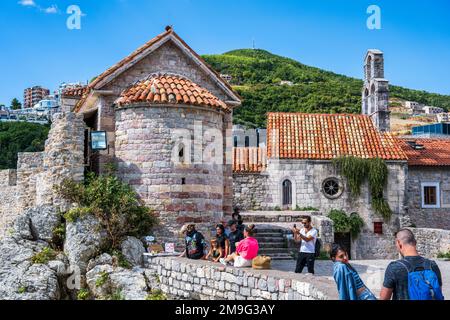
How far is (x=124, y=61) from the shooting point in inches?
649

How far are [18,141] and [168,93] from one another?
1534 inches

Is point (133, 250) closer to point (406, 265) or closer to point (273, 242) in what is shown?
point (273, 242)

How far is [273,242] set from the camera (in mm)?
17812

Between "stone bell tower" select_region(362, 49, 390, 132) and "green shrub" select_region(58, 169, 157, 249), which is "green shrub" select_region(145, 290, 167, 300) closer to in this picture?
"green shrub" select_region(58, 169, 157, 249)

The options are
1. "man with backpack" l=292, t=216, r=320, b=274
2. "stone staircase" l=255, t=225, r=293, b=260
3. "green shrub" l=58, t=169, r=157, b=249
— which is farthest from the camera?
"stone staircase" l=255, t=225, r=293, b=260

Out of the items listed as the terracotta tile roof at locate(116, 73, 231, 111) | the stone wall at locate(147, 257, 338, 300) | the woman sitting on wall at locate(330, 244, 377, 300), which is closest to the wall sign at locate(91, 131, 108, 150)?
the terracotta tile roof at locate(116, 73, 231, 111)

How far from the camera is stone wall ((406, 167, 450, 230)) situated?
28.0 m

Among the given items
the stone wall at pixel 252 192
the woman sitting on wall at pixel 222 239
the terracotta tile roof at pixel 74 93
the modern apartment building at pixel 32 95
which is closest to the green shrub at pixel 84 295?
the woman sitting on wall at pixel 222 239

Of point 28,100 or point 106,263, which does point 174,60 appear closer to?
point 106,263

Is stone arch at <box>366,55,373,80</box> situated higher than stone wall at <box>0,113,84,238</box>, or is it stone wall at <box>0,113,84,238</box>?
stone arch at <box>366,55,373,80</box>

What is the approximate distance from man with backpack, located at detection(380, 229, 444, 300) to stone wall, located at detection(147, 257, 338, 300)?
7.42 feet
